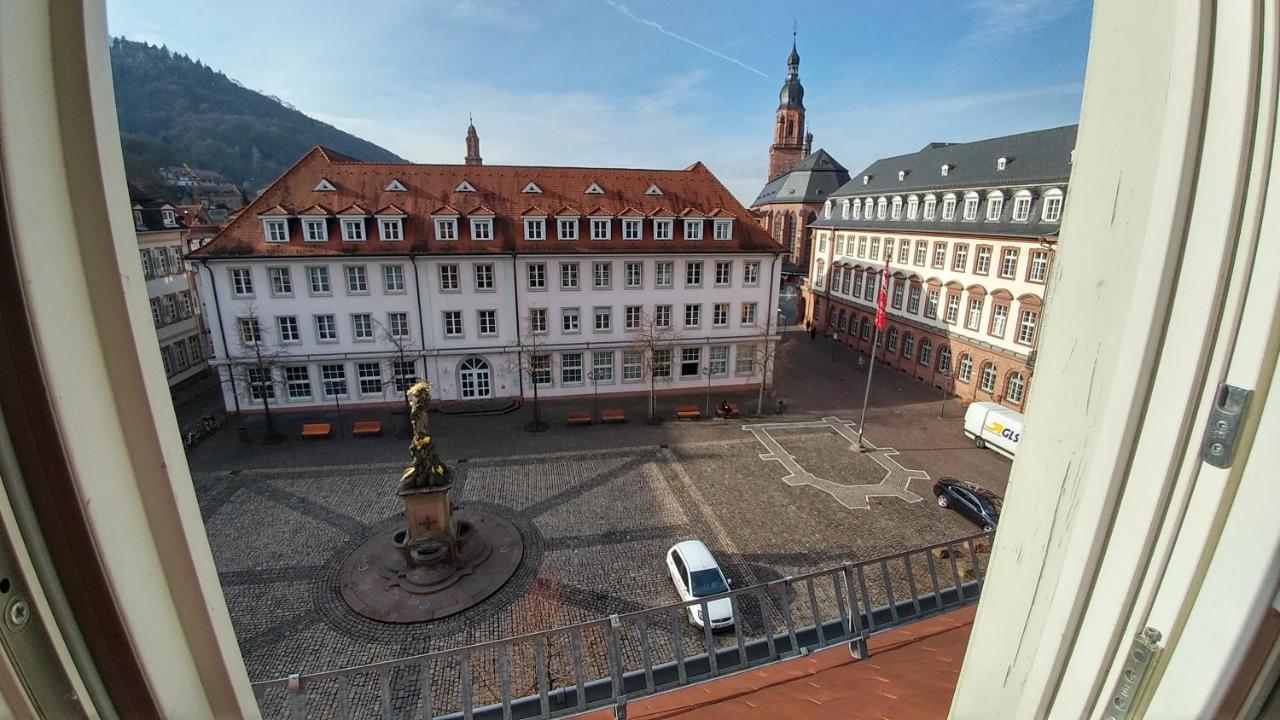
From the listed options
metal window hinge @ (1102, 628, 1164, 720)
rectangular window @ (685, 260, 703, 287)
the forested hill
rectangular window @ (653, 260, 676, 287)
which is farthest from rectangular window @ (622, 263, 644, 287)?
the forested hill

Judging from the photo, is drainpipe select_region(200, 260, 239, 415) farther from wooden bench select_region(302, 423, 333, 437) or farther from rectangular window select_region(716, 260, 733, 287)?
rectangular window select_region(716, 260, 733, 287)

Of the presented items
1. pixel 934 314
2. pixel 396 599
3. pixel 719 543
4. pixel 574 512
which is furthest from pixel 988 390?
pixel 396 599

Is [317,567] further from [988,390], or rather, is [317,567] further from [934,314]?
[934,314]

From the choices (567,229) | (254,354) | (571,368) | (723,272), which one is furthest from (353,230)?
(723,272)

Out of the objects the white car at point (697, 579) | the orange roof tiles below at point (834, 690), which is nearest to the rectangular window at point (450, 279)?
the white car at point (697, 579)

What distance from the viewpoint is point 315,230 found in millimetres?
21141

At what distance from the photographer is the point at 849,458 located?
1864 cm

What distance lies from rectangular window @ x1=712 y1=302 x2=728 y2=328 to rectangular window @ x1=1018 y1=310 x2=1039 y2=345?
11.8m

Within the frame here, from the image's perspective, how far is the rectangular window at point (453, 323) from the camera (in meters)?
22.6

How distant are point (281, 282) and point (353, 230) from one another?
10.5ft

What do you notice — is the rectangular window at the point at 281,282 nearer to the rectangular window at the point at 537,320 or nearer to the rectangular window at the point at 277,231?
the rectangular window at the point at 277,231

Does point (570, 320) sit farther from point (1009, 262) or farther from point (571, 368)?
point (1009, 262)

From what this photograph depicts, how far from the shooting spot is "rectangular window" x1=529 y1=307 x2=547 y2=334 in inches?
907

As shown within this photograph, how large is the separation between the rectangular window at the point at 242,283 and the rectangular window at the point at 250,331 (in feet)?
3.16
